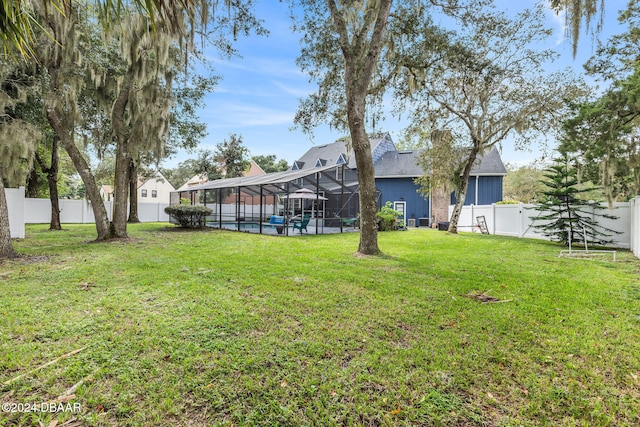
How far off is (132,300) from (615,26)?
11.3 metres

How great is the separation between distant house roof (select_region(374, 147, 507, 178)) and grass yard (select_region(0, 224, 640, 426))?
15650mm

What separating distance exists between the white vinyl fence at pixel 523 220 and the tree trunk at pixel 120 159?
42.7 ft

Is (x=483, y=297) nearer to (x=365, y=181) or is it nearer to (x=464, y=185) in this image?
(x=365, y=181)

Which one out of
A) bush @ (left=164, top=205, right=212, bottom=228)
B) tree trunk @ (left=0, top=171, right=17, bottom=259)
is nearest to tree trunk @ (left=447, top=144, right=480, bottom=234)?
bush @ (left=164, top=205, right=212, bottom=228)

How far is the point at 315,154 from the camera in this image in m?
26.8

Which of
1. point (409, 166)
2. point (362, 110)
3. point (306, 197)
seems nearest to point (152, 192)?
point (306, 197)

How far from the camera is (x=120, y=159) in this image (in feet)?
30.2

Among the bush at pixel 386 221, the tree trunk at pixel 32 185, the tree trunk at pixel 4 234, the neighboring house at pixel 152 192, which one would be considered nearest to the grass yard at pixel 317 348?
the tree trunk at pixel 4 234

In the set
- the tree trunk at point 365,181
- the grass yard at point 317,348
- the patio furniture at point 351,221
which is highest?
the tree trunk at point 365,181

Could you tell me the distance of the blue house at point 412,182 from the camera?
19.4 metres

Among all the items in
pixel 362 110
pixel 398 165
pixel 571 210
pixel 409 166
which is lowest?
pixel 571 210

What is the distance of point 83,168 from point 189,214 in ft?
18.6

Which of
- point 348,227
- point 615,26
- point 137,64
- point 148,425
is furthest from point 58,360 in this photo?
point 348,227

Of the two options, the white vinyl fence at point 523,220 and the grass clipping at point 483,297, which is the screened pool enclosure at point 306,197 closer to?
the white vinyl fence at point 523,220
